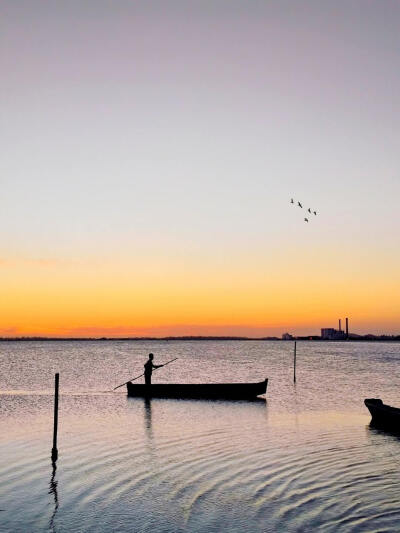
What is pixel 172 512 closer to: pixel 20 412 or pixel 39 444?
pixel 39 444

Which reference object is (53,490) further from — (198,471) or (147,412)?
(147,412)

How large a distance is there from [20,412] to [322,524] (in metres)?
24.3

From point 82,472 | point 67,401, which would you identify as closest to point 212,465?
point 82,472

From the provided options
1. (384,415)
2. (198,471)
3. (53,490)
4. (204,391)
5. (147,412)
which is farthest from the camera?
(204,391)

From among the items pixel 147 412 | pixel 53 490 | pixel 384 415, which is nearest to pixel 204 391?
pixel 147 412

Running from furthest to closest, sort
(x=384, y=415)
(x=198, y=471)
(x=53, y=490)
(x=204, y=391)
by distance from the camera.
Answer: (x=204, y=391)
(x=384, y=415)
(x=198, y=471)
(x=53, y=490)

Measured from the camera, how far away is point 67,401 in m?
38.8

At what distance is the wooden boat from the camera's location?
131 ft

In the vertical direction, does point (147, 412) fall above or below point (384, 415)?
below

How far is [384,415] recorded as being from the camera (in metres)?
26.8

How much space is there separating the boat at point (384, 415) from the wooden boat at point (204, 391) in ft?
40.7

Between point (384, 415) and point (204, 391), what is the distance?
16.0m

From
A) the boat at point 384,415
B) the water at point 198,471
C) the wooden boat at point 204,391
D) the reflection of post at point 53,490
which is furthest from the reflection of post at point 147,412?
the boat at point 384,415

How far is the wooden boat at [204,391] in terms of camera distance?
39875 mm
